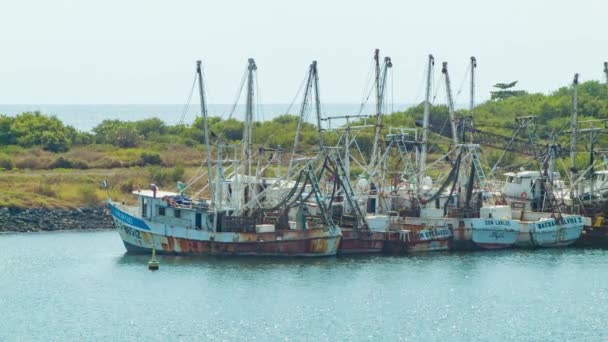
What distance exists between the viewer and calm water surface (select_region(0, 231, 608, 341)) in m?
51.2

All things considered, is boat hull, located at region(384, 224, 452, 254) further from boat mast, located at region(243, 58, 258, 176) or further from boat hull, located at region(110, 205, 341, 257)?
boat mast, located at region(243, 58, 258, 176)

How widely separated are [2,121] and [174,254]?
142 ft

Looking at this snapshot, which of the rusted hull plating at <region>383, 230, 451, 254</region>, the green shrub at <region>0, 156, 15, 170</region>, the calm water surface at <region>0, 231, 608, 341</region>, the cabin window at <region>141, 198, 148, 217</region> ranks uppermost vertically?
the green shrub at <region>0, 156, 15, 170</region>

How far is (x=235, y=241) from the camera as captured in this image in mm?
66375

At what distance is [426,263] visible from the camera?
6662cm

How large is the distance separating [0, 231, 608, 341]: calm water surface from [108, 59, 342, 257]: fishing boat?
0.81 metres

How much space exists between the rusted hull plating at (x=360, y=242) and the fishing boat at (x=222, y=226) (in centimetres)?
98

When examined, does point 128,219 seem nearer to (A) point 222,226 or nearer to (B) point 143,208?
(B) point 143,208

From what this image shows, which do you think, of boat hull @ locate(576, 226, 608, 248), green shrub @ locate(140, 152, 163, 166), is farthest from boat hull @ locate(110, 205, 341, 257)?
green shrub @ locate(140, 152, 163, 166)

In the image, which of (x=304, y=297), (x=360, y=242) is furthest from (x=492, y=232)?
(x=304, y=297)

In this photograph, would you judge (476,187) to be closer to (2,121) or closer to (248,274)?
(248,274)

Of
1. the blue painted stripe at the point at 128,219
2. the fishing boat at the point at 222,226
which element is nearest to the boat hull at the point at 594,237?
the fishing boat at the point at 222,226

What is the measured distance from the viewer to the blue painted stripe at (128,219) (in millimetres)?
66750

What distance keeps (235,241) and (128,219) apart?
540 cm
